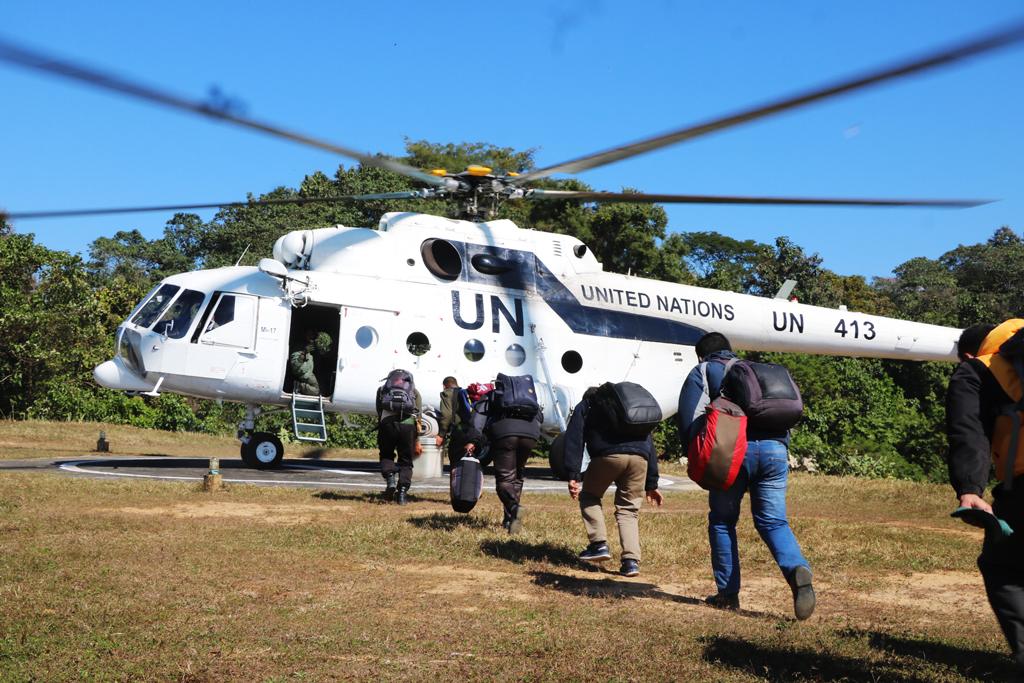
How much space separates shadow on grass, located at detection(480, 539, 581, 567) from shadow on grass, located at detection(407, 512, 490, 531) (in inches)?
36.6

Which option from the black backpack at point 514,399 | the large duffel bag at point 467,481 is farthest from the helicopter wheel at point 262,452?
the black backpack at point 514,399

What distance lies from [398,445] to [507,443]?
2.46 metres

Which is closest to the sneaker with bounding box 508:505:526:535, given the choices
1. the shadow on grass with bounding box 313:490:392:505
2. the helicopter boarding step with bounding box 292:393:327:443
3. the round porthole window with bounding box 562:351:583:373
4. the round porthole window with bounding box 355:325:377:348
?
the shadow on grass with bounding box 313:490:392:505

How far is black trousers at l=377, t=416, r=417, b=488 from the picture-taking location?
11469 mm

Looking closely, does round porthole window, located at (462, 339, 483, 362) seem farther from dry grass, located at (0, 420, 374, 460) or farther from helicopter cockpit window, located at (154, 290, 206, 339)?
dry grass, located at (0, 420, 374, 460)

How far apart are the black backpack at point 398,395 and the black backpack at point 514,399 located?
1947 millimetres

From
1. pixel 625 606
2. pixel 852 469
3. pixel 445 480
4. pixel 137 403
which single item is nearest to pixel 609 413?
pixel 625 606

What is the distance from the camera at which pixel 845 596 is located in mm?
7441

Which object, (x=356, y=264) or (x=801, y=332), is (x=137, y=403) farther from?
(x=801, y=332)

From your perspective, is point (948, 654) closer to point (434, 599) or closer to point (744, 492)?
point (744, 492)

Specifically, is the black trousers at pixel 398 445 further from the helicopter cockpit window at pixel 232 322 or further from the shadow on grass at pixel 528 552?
the helicopter cockpit window at pixel 232 322

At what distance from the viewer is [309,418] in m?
15.7

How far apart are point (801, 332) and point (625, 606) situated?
12538 millimetres

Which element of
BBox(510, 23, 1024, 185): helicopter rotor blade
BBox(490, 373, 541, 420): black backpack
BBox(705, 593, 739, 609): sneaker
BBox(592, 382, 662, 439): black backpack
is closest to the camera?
BBox(510, 23, 1024, 185): helicopter rotor blade
